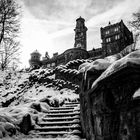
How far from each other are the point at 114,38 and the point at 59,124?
135 feet

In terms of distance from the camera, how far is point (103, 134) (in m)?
4.60

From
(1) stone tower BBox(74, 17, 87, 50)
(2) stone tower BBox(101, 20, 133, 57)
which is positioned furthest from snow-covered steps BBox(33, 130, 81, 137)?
(1) stone tower BBox(74, 17, 87, 50)

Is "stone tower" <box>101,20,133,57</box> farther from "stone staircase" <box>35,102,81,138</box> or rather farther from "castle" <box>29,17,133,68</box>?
"stone staircase" <box>35,102,81,138</box>

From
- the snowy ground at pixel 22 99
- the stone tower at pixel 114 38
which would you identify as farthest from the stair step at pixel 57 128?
the stone tower at pixel 114 38

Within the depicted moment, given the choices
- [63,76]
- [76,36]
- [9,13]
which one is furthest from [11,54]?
[76,36]

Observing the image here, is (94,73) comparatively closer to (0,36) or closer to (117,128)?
(117,128)

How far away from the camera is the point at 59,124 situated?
977 centimetres

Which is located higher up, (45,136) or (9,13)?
(9,13)

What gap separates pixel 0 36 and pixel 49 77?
15.0 m

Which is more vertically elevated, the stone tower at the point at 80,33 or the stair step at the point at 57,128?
the stone tower at the point at 80,33

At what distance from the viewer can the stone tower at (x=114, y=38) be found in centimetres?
4562

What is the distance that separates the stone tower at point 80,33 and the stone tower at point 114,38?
1282 cm

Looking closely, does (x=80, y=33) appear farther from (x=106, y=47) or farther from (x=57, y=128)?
(x=57, y=128)

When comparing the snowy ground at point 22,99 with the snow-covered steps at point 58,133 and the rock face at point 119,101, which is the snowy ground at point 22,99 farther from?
the rock face at point 119,101
